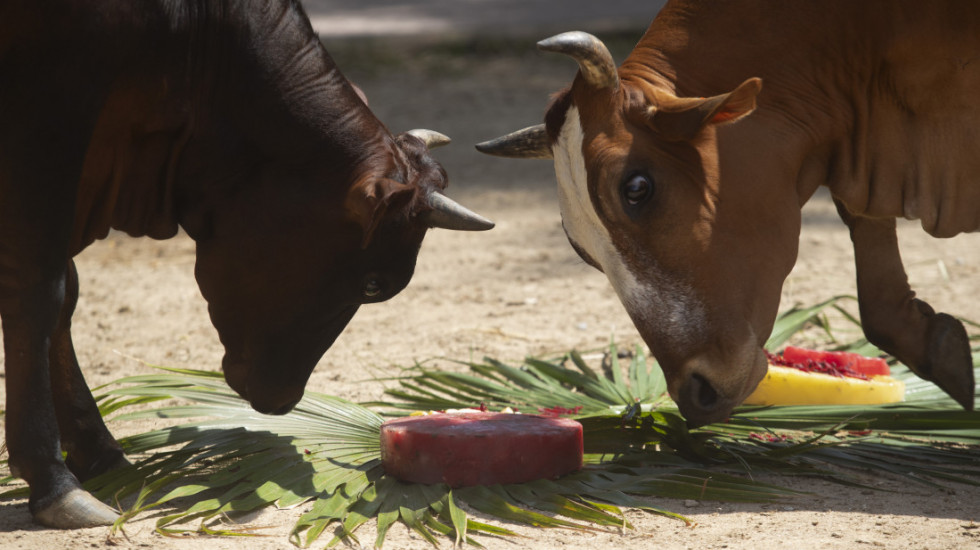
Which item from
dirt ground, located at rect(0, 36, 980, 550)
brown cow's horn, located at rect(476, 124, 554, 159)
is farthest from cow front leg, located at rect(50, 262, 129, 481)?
brown cow's horn, located at rect(476, 124, 554, 159)

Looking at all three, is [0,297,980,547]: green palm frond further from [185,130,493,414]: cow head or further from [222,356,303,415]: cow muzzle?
[185,130,493,414]: cow head

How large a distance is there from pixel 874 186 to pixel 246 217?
1.77 m

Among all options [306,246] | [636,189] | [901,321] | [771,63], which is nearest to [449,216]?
[306,246]

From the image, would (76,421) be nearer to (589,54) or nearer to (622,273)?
Answer: (622,273)

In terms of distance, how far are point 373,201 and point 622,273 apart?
2.22 ft

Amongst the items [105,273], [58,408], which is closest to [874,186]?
[58,408]

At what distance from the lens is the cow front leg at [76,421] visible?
3.42 m

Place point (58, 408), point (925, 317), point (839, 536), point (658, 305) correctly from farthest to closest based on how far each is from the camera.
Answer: point (925, 317) → point (58, 408) → point (658, 305) → point (839, 536)

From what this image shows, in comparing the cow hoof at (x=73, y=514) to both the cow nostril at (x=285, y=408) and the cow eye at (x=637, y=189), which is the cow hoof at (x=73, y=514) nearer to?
the cow nostril at (x=285, y=408)

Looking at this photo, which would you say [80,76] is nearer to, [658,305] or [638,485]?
[658,305]

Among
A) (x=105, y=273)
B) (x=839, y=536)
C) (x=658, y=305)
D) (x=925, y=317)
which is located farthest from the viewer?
(x=105, y=273)

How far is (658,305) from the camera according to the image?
10.3 ft

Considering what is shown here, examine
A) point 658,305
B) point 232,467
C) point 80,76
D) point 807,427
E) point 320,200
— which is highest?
point 80,76

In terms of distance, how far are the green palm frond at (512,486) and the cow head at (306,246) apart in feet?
0.93
